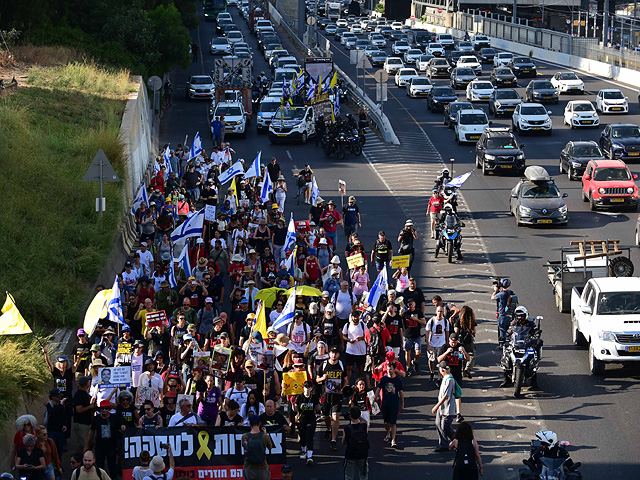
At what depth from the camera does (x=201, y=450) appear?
15.2m

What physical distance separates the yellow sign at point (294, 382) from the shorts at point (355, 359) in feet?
7.53

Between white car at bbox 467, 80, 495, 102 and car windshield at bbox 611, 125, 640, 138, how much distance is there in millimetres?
15363

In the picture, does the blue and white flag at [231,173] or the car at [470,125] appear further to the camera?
the car at [470,125]

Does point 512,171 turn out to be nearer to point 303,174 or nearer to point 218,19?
point 303,174

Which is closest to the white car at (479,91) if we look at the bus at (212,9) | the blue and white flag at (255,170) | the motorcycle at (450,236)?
the blue and white flag at (255,170)

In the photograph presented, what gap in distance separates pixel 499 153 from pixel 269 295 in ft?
70.0

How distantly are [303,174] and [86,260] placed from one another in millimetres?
12208

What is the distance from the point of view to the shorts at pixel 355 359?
63.1ft

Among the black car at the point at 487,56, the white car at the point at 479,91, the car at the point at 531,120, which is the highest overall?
the car at the point at 531,120

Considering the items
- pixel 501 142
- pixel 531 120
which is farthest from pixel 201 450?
pixel 531 120

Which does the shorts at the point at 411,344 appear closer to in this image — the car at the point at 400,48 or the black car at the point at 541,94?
the black car at the point at 541,94

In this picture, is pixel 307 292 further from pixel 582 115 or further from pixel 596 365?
pixel 582 115

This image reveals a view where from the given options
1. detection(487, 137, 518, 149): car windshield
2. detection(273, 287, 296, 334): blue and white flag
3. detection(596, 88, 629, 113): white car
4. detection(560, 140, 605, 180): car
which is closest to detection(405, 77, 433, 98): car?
detection(596, 88, 629, 113): white car

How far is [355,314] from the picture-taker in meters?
19.0
